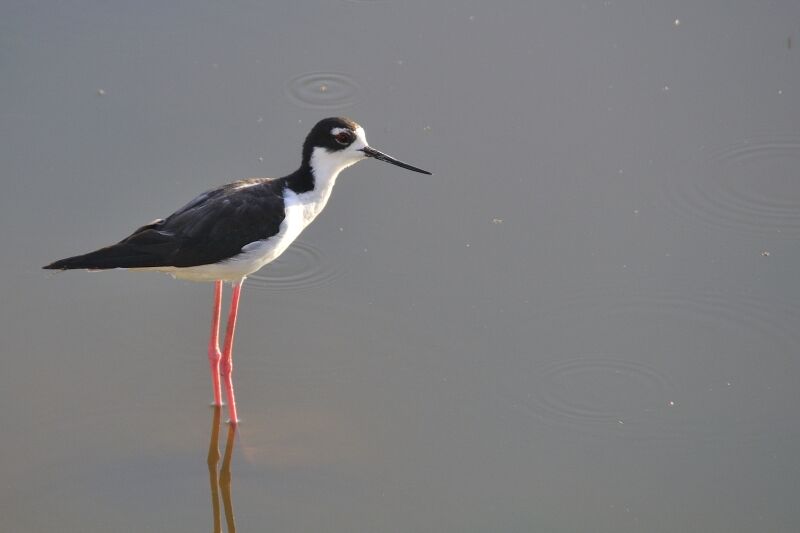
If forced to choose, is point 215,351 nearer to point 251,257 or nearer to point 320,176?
point 251,257

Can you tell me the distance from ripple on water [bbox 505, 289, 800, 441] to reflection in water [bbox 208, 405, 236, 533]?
51.6 inches

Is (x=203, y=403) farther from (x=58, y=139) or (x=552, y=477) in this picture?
(x=58, y=139)

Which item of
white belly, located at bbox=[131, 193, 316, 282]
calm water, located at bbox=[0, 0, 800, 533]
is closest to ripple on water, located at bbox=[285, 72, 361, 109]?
calm water, located at bbox=[0, 0, 800, 533]

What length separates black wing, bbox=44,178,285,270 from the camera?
18.4 feet

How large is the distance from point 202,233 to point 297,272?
0.97 m

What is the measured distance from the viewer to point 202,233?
18.8 ft

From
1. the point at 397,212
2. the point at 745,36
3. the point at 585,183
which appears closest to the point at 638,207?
the point at 585,183

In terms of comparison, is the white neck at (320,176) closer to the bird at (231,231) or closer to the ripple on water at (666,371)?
the bird at (231,231)

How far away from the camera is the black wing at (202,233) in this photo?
5605 mm

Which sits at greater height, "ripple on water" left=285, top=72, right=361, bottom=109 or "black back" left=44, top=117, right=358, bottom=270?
"ripple on water" left=285, top=72, right=361, bottom=109

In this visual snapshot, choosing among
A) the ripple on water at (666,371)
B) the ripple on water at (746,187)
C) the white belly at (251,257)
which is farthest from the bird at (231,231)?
the ripple on water at (746,187)

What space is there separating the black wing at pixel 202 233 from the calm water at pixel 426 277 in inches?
26.7

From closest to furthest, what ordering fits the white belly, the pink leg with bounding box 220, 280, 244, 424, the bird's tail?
the bird's tail → the white belly → the pink leg with bounding box 220, 280, 244, 424

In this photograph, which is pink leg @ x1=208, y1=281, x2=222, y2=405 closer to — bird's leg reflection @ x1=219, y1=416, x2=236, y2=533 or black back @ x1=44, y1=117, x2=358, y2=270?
bird's leg reflection @ x1=219, y1=416, x2=236, y2=533
